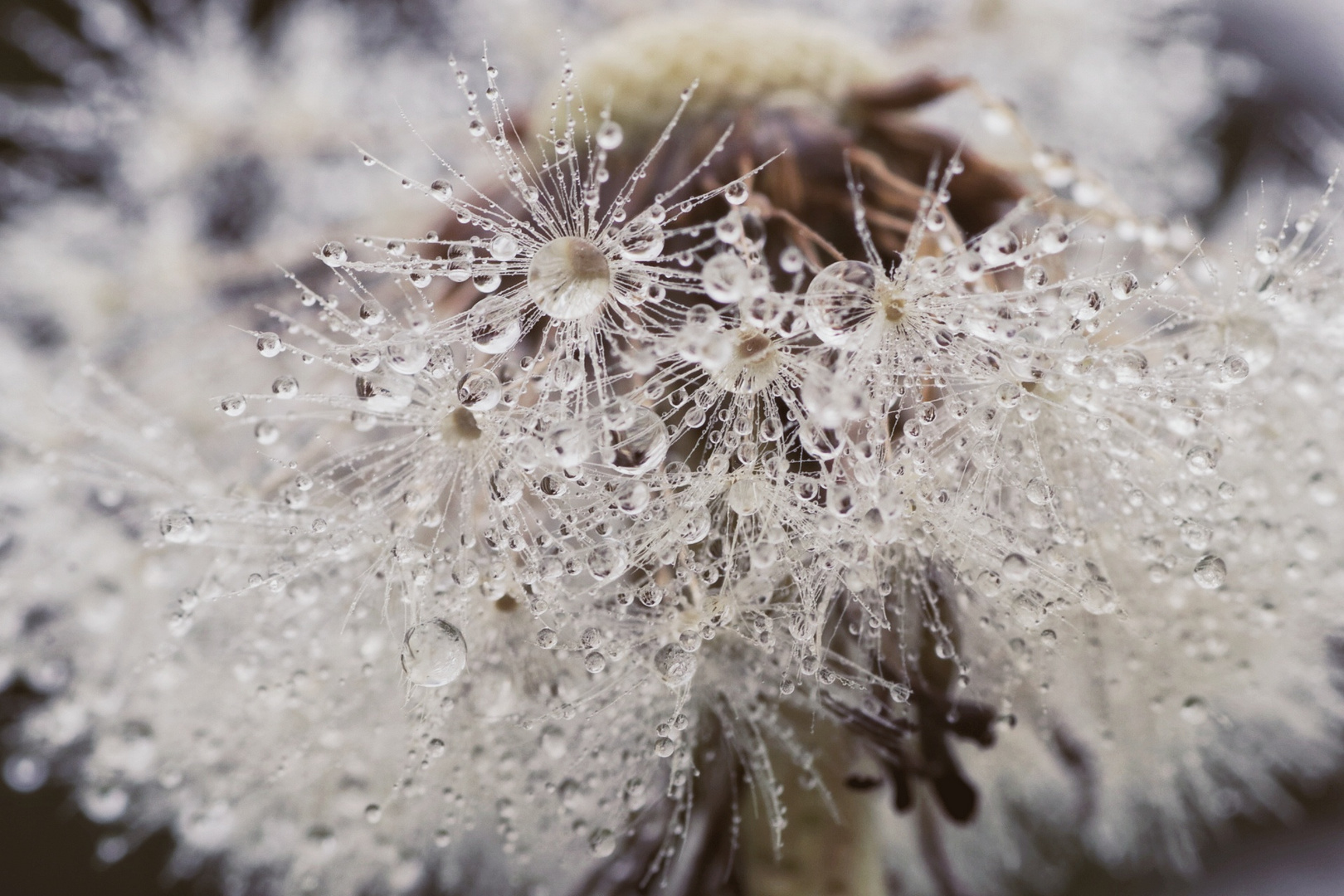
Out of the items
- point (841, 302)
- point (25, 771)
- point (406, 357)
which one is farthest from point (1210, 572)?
point (25, 771)

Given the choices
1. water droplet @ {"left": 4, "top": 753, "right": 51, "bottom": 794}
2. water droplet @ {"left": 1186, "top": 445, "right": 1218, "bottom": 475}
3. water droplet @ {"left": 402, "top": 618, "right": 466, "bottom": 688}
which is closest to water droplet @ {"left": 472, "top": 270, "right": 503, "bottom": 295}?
water droplet @ {"left": 402, "top": 618, "right": 466, "bottom": 688}

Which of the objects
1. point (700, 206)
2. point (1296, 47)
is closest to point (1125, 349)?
point (700, 206)

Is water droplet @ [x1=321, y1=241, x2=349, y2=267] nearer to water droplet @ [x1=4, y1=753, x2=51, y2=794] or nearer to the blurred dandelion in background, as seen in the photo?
the blurred dandelion in background

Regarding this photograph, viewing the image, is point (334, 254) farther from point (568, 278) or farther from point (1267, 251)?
point (1267, 251)

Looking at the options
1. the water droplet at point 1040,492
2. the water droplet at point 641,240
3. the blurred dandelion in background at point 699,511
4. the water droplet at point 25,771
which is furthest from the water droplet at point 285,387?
the water droplet at point 25,771

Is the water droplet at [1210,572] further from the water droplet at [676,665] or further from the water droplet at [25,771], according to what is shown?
the water droplet at [25,771]

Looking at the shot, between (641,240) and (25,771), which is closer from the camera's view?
(641,240)

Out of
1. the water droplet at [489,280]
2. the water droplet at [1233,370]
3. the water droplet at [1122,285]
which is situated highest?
the water droplet at [489,280]

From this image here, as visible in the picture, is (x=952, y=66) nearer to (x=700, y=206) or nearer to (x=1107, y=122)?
(x=1107, y=122)
